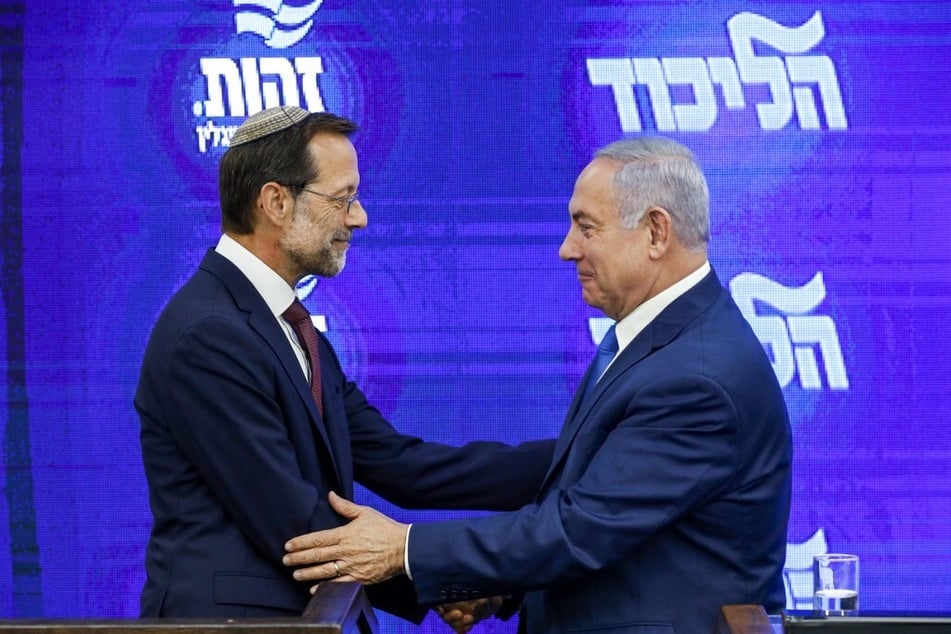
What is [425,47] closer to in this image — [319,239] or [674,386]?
[319,239]

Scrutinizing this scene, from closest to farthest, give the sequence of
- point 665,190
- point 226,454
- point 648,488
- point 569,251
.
→ point 648,488, point 226,454, point 665,190, point 569,251

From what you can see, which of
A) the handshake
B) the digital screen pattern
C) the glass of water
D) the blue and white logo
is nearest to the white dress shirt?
the handshake

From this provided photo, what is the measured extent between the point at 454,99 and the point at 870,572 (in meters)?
1.84

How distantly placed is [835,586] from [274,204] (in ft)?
4.40

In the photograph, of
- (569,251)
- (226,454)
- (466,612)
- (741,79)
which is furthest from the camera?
(741,79)

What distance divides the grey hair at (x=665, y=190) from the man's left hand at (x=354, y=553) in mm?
760

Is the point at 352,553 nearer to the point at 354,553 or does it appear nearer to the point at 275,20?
the point at 354,553

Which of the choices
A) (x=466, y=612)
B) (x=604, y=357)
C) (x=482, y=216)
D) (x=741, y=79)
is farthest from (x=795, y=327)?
(x=466, y=612)

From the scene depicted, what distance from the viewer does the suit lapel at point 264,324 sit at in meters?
2.71

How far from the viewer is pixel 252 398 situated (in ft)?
8.51

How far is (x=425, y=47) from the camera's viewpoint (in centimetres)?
413

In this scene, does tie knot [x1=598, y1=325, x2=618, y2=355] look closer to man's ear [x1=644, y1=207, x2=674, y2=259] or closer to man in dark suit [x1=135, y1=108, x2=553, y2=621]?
man's ear [x1=644, y1=207, x2=674, y2=259]

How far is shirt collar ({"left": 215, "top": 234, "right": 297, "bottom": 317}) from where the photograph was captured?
9.28ft

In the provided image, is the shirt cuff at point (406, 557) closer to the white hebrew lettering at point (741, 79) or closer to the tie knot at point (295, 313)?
the tie knot at point (295, 313)
